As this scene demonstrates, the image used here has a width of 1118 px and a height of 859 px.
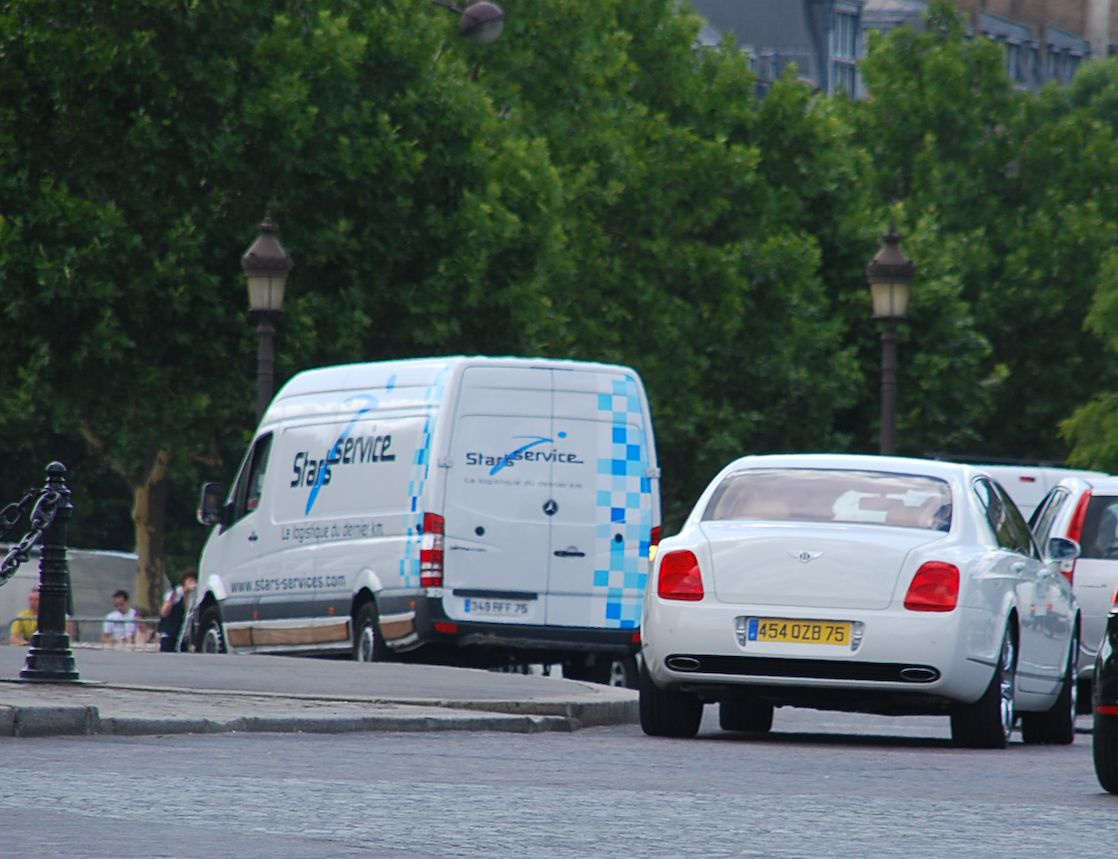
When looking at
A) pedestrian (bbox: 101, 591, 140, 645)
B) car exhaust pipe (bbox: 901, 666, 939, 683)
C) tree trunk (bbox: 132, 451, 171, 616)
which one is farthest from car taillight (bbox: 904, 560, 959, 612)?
tree trunk (bbox: 132, 451, 171, 616)

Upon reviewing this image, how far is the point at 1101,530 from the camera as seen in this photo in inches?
795

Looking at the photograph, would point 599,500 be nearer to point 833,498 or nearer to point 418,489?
point 418,489

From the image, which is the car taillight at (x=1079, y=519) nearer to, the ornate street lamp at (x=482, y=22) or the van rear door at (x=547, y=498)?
the van rear door at (x=547, y=498)

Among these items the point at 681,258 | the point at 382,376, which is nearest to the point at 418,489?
the point at 382,376

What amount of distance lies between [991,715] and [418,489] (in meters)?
7.54

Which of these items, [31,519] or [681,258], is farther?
[681,258]

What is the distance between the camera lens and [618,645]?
70.9 feet

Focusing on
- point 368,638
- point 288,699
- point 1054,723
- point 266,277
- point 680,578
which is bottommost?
point 1054,723

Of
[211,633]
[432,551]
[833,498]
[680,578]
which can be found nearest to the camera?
[680,578]

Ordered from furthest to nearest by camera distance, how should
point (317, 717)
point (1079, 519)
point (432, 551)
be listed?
point (432, 551) < point (1079, 519) < point (317, 717)

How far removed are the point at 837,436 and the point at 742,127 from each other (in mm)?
5957

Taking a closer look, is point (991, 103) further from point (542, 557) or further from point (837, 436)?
point (542, 557)

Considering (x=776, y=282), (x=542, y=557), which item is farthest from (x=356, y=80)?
(x=542, y=557)

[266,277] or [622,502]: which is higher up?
[266,277]
